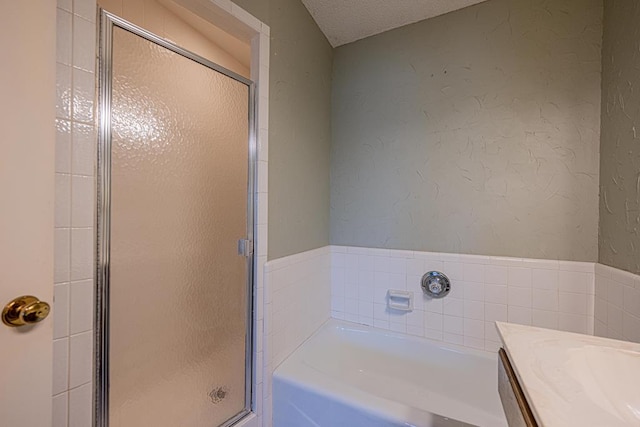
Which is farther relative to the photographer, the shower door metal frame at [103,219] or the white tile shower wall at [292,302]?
the white tile shower wall at [292,302]

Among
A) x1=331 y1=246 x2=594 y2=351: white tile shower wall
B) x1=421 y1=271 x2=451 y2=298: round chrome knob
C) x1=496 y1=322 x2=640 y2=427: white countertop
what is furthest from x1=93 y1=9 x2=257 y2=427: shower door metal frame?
x1=421 y1=271 x2=451 y2=298: round chrome knob

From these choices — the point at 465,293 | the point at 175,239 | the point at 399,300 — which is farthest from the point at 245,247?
the point at 465,293

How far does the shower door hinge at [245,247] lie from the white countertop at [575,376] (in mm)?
1020

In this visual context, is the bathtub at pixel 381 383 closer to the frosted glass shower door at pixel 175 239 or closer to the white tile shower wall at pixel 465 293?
the white tile shower wall at pixel 465 293

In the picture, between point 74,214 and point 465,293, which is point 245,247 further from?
point 465,293

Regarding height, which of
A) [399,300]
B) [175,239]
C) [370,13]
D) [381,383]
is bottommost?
[381,383]

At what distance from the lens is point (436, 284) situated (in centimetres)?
171

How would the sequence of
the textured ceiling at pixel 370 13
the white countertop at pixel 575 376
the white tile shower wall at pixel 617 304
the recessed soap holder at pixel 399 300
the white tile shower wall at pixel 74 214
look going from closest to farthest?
1. the white countertop at pixel 575 376
2. the white tile shower wall at pixel 74 214
3. the white tile shower wall at pixel 617 304
4. the textured ceiling at pixel 370 13
5. the recessed soap holder at pixel 399 300

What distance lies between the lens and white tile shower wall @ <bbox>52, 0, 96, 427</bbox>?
70 cm

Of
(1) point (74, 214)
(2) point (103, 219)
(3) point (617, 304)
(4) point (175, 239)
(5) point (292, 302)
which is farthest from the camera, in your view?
(5) point (292, 302)

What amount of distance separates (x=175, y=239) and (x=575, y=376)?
1248 mm

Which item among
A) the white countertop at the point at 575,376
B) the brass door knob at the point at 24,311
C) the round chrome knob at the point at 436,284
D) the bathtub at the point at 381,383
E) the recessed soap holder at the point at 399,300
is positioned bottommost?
the bathtub at the point at 381,383

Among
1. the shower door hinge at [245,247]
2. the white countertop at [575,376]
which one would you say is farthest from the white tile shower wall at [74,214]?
the white countertop at [575,376]

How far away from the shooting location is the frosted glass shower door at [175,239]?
0.90 m
